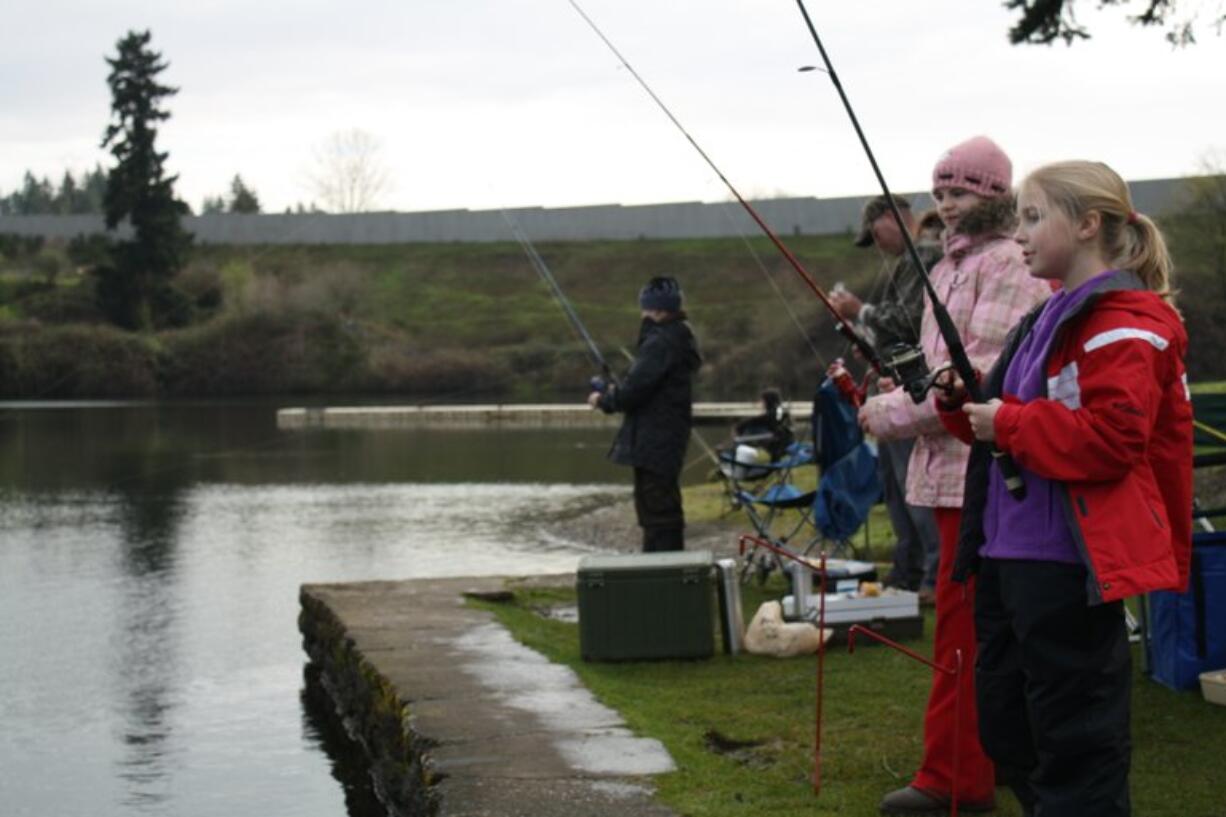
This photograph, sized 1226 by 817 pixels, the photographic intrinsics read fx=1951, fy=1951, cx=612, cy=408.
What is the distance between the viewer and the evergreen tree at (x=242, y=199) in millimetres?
99062

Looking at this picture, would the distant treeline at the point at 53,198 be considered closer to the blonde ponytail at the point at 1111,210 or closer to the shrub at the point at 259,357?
the shrub at the point at 259,357

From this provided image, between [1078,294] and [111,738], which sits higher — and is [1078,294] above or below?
above

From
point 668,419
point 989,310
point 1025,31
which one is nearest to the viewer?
point 989,310

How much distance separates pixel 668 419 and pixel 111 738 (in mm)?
3194

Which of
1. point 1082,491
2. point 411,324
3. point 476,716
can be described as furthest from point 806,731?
point 411,324

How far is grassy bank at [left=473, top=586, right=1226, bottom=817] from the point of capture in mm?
5453

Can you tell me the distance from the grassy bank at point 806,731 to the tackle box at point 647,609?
74 mm

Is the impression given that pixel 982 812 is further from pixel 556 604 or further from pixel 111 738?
pixel 556 604

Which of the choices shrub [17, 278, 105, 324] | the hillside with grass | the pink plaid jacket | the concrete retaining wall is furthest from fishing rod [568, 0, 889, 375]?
the concrete retaining wall

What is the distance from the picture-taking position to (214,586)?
1335cm

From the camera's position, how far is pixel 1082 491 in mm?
3775

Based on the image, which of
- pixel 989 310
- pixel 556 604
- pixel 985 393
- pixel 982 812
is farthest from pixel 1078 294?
pixel 556 604

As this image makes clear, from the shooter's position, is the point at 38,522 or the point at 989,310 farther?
the point at 38,522

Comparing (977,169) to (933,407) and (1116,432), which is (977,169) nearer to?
(933,407)
